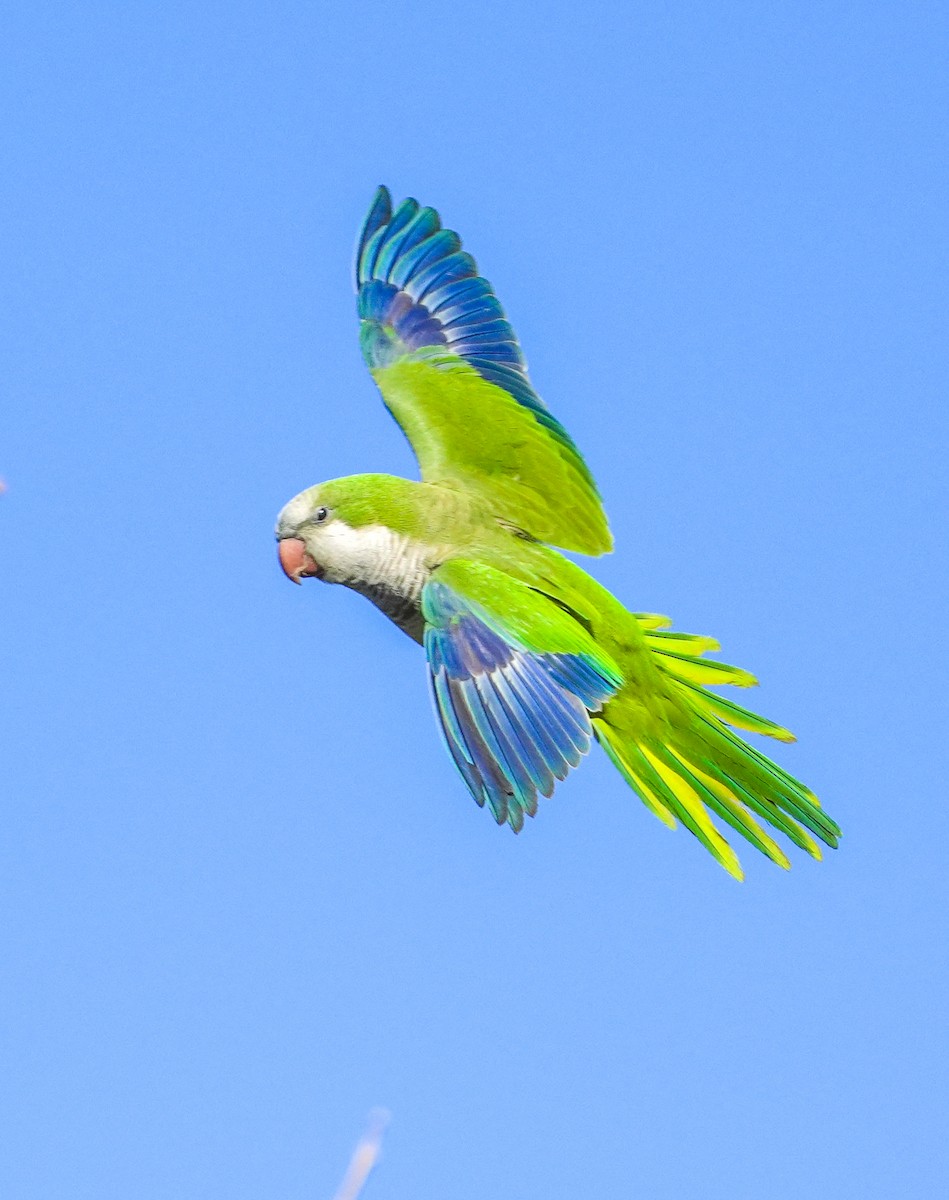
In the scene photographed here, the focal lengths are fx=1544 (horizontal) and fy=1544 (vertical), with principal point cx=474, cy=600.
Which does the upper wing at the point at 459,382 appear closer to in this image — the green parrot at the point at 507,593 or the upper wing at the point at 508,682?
the green parrot at the point at 507,593

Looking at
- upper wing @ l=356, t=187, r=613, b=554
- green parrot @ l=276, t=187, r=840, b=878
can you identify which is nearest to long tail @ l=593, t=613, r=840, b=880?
green parrot @ l=276, t=187, r=840, b=878

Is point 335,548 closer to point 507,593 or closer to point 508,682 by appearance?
point 507,593

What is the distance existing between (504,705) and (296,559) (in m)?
1.64

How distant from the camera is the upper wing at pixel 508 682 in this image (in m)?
5.86

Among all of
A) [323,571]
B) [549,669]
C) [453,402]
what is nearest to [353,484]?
[323,571]

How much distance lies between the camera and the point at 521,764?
19.3 ft

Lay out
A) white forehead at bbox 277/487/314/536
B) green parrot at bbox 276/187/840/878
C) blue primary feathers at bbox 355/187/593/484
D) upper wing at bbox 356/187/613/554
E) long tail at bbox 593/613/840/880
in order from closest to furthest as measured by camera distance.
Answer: green parrot at bbox 276/187/840/878 < long tail at bbox 593/613/840/880 < white forehead at bbox 277/487/314/536 < upper wing at bbox 356/187/613/554 < blue primary feathers at bbox 355/187/593/484

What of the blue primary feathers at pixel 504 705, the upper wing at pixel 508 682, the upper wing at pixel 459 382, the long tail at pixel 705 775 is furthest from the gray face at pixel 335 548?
the long tail at pixel 705 775

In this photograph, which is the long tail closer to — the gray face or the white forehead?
the gray face

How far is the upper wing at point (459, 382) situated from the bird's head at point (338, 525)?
611mm

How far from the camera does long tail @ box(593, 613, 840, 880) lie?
22.3ft

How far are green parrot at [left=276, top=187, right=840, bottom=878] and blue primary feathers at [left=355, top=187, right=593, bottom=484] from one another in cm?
1

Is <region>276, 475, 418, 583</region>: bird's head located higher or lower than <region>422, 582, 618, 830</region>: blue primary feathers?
higher

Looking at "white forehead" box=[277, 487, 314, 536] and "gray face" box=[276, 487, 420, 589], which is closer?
"gray face" box=[276, 487, 420, 589]
